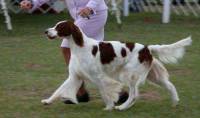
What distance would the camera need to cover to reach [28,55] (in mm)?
10281

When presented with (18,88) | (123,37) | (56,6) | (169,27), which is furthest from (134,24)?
(18,88)

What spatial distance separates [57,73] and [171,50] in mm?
2736

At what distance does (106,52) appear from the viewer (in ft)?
19.6

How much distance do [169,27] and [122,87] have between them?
28.0 feet

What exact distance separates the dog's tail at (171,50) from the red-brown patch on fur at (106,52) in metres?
0.42

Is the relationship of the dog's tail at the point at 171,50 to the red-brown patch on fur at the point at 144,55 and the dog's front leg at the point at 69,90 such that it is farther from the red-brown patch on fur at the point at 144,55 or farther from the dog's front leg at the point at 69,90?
the dog's front leg at the point at 69,90

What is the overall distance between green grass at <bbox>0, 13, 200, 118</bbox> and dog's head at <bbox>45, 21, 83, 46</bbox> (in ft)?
2.44

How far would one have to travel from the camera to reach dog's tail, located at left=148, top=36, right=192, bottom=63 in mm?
6168

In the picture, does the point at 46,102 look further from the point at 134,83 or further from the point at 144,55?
the point at 144,55

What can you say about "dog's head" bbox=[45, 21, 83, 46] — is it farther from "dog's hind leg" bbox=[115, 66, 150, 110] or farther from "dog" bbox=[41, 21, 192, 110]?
"dog's hind leg" bbox=[115, 66, 150, 110]

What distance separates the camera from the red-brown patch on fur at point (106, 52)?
5.96 metres

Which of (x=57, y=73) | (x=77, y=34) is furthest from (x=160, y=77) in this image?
(x=57, y=73)

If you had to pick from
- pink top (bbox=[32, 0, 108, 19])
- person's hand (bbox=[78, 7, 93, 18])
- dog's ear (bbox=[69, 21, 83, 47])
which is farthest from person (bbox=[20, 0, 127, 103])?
dog's ear (bbox=[69, 21, 83, 47])

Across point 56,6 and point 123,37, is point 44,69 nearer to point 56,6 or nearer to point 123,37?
point 123,37
